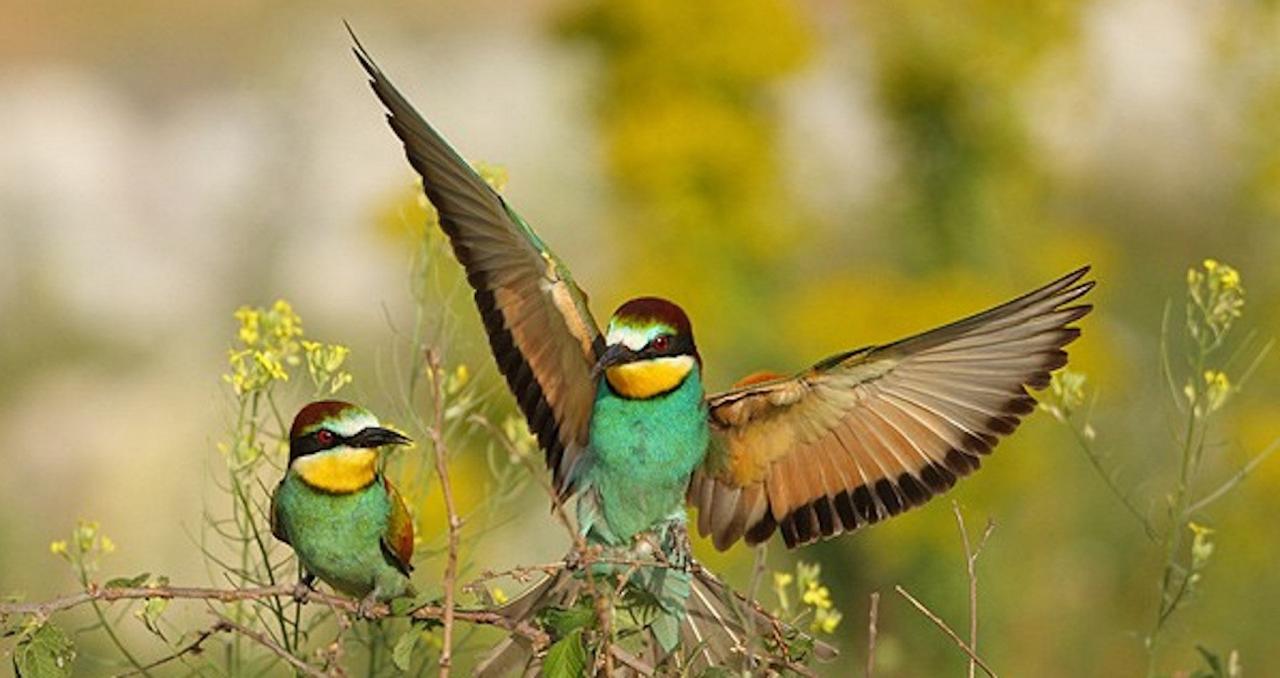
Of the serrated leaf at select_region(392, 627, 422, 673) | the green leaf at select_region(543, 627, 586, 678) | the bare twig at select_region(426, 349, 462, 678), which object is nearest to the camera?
the bare twig at select_region(426, 349, 462, 678)

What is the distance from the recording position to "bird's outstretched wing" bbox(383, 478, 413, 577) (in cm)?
313

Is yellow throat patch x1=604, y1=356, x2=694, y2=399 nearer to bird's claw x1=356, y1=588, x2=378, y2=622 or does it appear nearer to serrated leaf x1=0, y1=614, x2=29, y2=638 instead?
bird's claw x1=356, y1=588, x2=378, y2=622

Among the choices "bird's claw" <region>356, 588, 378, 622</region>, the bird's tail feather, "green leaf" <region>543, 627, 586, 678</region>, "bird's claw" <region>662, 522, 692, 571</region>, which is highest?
"bird's claw" <region>356, 588, 378, 622</region>

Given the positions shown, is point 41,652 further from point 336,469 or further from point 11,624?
point 336,469

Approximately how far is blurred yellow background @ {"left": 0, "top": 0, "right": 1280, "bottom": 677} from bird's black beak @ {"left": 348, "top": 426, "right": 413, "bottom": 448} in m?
1.62

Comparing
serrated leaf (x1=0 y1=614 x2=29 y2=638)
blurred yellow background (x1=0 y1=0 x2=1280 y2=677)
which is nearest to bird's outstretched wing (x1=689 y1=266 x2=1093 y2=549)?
serrated leaf (x1=0 y1=614 x2=29 y2=638)

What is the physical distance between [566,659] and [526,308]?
93 cm

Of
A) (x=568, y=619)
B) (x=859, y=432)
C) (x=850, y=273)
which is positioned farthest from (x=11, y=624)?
(x=850, y=273)

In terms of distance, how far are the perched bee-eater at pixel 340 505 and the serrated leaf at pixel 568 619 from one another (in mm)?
588

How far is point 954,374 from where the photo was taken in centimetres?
313

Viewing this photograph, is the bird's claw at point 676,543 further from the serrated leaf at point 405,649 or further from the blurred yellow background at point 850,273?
the blurred yellow background at point 850,273

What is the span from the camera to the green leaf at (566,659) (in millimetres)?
2377

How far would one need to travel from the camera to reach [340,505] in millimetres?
3100

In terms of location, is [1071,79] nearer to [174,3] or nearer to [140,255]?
[140,255]
